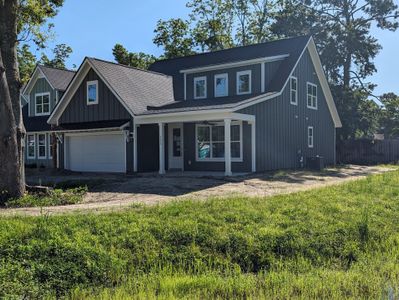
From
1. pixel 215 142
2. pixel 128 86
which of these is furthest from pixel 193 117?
pixel 128 86

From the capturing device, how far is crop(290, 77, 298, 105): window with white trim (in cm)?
2202

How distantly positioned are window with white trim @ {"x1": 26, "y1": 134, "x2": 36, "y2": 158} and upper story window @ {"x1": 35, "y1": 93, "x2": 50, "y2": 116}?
1.59 m

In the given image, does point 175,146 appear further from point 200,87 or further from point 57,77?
point 57,77

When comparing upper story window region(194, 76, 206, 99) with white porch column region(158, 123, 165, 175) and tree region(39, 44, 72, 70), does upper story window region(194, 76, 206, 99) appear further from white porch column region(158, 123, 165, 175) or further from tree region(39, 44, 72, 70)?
tree region(39, 44, 72, 70)

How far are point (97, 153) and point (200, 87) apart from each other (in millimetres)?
6284

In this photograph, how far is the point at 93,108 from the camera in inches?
879

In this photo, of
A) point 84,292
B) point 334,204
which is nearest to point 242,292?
point 84,292

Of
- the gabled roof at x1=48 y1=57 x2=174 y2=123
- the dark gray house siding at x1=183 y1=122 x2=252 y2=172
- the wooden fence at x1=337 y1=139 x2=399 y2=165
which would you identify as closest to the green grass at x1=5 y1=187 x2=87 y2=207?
the gabled roof at x1=48 y1=57 x2=174 y2=123

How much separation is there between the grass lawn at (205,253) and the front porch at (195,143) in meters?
8.94

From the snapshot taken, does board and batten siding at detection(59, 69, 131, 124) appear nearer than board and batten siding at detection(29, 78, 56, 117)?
Yes

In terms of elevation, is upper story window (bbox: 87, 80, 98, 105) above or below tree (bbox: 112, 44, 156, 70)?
below

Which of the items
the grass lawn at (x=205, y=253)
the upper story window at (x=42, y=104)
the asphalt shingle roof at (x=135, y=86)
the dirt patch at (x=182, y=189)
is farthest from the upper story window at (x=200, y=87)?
the grass lawn at (x=205, y=253)

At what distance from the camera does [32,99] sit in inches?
1142

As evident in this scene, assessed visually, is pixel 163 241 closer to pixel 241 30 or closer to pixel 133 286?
pixel 133 286
